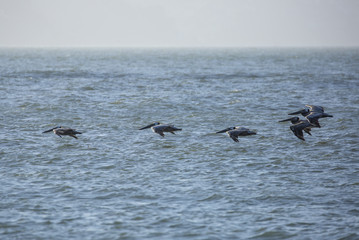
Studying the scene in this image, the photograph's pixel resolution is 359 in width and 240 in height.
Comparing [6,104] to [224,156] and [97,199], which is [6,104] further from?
[97,199]

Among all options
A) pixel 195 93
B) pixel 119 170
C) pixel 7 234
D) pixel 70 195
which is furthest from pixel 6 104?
pixel 7 234

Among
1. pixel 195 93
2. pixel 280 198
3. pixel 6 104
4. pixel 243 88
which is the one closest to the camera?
pixel 280 198

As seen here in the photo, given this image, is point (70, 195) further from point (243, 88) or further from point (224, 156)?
point (243, 88)

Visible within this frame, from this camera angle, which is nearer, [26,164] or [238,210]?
[238,210]

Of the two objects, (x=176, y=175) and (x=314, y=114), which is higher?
(x=314, y=114)

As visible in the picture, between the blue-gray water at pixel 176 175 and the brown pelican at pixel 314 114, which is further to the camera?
the brown pelican at pixel 314 114

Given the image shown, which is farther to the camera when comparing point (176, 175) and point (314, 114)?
point (314, 114)

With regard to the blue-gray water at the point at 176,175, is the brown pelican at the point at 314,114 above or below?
above

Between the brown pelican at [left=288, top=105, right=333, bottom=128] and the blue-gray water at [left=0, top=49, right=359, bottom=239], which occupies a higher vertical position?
the brown pelican at [left=288, top=105, right=333, bottom=128]

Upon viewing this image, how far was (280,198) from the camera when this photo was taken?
66.6 feet

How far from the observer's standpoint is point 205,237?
1662 centimetres

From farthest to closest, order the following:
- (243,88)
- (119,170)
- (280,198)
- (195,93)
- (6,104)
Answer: (243,88)
(195,93)
(6,104)
(119,170)
(280,198)

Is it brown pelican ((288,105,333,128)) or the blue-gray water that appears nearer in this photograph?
the blue-gray water

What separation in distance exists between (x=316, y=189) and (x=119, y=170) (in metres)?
8.84
